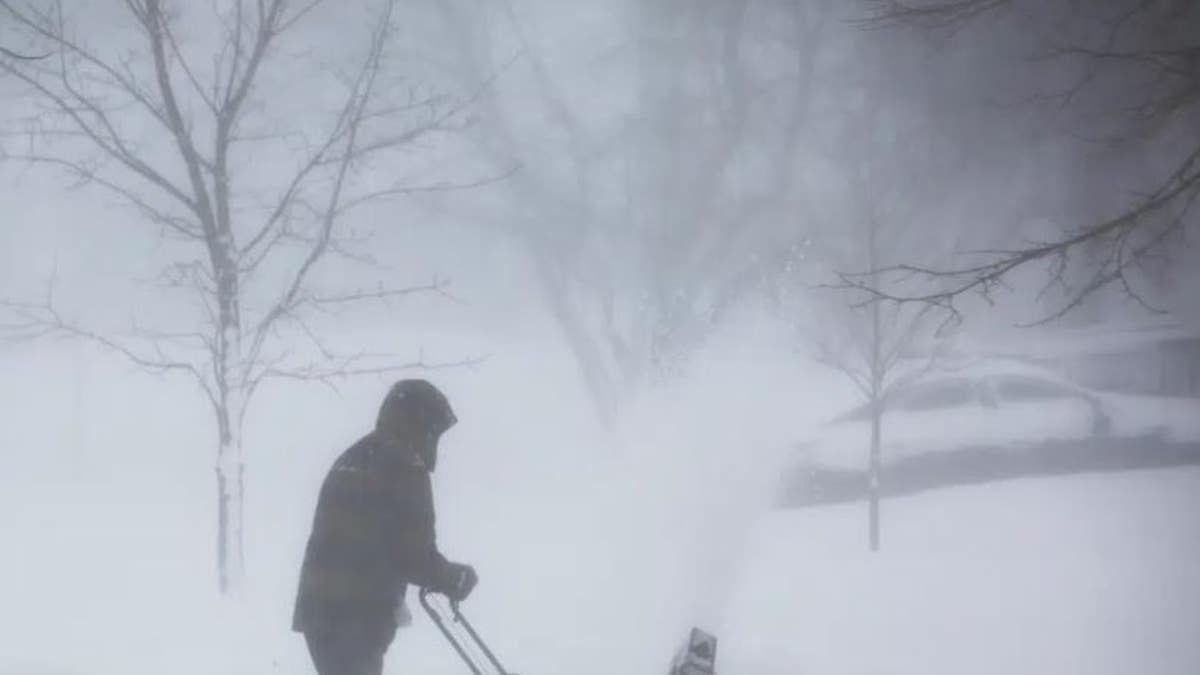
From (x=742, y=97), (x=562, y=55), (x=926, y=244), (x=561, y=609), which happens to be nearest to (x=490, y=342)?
(x=562, y=55)

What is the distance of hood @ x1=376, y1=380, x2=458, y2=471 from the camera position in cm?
377

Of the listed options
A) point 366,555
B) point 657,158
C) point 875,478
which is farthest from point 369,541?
point 657,158

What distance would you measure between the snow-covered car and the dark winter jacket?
9822 millimetres

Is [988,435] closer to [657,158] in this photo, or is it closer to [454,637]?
[657,158]

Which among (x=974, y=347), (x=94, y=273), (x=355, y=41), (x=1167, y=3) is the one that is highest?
(x=355, y=41)

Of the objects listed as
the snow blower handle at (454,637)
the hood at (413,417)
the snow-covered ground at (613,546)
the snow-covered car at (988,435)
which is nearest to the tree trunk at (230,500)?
the snow-covered ground at (613,546)

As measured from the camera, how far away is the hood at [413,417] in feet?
12.4

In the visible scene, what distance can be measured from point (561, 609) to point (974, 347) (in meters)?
11.0

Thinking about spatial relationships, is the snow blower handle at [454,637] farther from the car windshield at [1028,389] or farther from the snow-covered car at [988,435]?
the car windshield at [1028,389]

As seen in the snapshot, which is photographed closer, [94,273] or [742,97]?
[742,97]

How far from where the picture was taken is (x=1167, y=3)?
32.8 feet

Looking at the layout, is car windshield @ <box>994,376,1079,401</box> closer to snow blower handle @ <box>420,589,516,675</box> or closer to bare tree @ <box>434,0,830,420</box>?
bare tree @ <box>434,0,830,420</box>

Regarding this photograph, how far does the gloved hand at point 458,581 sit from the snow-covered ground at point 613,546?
311 cm

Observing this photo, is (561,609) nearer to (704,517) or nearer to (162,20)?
(704,517)
